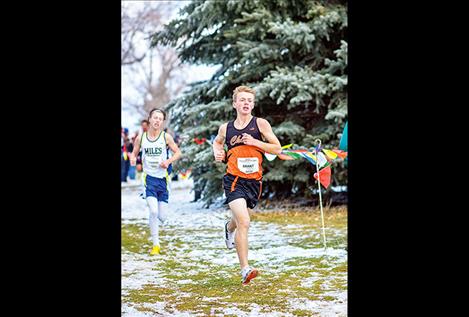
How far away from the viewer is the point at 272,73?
9391 millimetres

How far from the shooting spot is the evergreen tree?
372 inches

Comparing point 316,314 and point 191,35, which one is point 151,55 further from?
point 316,314

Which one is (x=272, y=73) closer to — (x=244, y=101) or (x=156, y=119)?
(x=156, y=119)

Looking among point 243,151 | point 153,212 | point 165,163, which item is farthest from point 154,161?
point 243,151

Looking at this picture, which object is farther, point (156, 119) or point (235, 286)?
point (156, 119)

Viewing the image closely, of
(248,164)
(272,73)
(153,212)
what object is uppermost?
(272,73)

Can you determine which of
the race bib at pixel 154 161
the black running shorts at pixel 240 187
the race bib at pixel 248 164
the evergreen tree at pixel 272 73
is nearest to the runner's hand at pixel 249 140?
the race bib at pixel 248 164

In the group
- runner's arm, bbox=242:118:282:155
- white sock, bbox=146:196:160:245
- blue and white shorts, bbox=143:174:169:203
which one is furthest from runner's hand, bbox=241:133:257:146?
white sock, bbox=146:196:160:245

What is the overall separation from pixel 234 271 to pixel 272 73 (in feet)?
14.3
